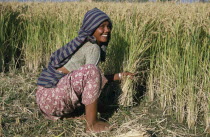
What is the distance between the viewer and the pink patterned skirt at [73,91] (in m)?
2.25

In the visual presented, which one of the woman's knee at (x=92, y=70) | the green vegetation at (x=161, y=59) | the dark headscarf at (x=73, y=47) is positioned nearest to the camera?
the woman's knee at (x=92, y=70)

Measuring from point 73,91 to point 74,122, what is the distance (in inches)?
15.3

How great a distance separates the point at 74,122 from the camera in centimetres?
257

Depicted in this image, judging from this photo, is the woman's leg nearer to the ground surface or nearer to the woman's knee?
→ the woman's knee

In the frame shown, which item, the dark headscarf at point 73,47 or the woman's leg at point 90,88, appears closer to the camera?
the woman's leg at point 90,88

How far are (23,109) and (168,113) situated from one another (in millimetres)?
1457

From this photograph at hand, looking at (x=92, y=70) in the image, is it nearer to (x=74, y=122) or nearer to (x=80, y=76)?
(x=80, y=76)

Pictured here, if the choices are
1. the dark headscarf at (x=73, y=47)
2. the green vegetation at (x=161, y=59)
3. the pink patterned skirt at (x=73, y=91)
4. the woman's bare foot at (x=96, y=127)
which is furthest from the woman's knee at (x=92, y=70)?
the green vegetation at (x=161, y=59)

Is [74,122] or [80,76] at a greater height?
[80,76]

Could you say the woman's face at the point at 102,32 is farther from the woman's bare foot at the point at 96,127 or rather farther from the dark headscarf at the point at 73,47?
the woman's bare foot at the point at 96,127

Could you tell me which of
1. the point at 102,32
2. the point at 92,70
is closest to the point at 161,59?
the point at 102,32

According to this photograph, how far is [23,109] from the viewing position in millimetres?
2838

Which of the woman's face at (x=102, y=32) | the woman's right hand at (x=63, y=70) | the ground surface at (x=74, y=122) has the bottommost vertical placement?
the ground surface at (x=74, y=122)

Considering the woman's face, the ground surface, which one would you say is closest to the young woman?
the woman's face
